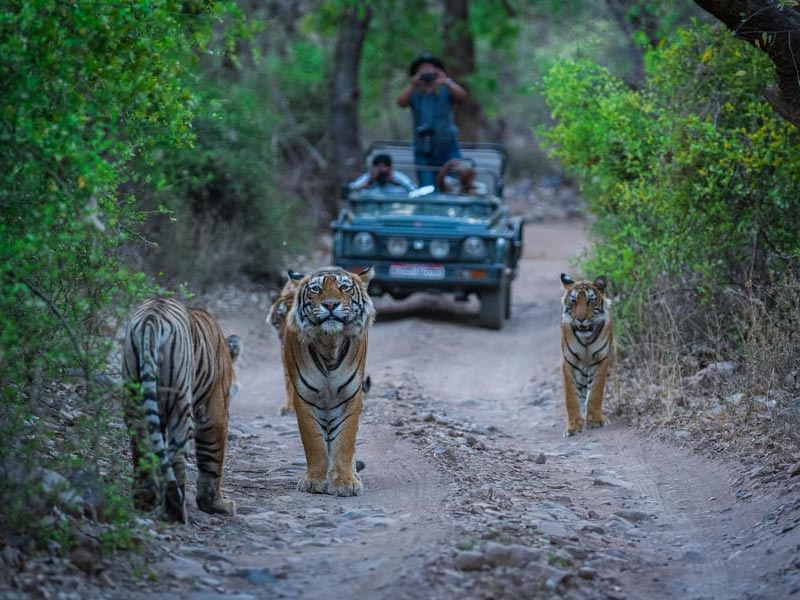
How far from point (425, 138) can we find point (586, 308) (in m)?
6.75

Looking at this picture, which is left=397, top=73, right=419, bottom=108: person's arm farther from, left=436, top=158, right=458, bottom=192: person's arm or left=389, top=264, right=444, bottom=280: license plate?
left=389, top=264, right=444, bottom=280: license plate

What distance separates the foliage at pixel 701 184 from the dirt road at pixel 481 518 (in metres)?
1.52

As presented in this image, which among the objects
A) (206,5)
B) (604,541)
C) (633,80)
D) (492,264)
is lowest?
(604,541)

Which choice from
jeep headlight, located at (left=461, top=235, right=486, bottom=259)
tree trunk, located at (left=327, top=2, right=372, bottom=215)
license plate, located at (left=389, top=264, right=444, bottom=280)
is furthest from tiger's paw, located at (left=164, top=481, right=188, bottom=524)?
tree trunk, located at (left=327, top=2, right=372, bottom=215)

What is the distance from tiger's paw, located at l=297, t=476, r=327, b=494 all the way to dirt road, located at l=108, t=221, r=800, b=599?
0.30ft

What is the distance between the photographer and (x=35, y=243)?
570 cm

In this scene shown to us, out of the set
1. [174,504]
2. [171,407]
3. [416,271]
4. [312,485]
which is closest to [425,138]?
[416,271]

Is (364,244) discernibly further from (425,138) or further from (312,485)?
(312,485)

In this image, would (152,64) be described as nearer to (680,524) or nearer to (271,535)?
(271,535)

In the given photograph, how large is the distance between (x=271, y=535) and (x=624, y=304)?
576cm

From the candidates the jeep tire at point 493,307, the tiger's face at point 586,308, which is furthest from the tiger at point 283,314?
the jeep tire at point 493,307

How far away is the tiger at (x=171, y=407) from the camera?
5.85m

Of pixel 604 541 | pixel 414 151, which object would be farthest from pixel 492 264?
pixel 604 541

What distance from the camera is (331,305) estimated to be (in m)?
7.43
